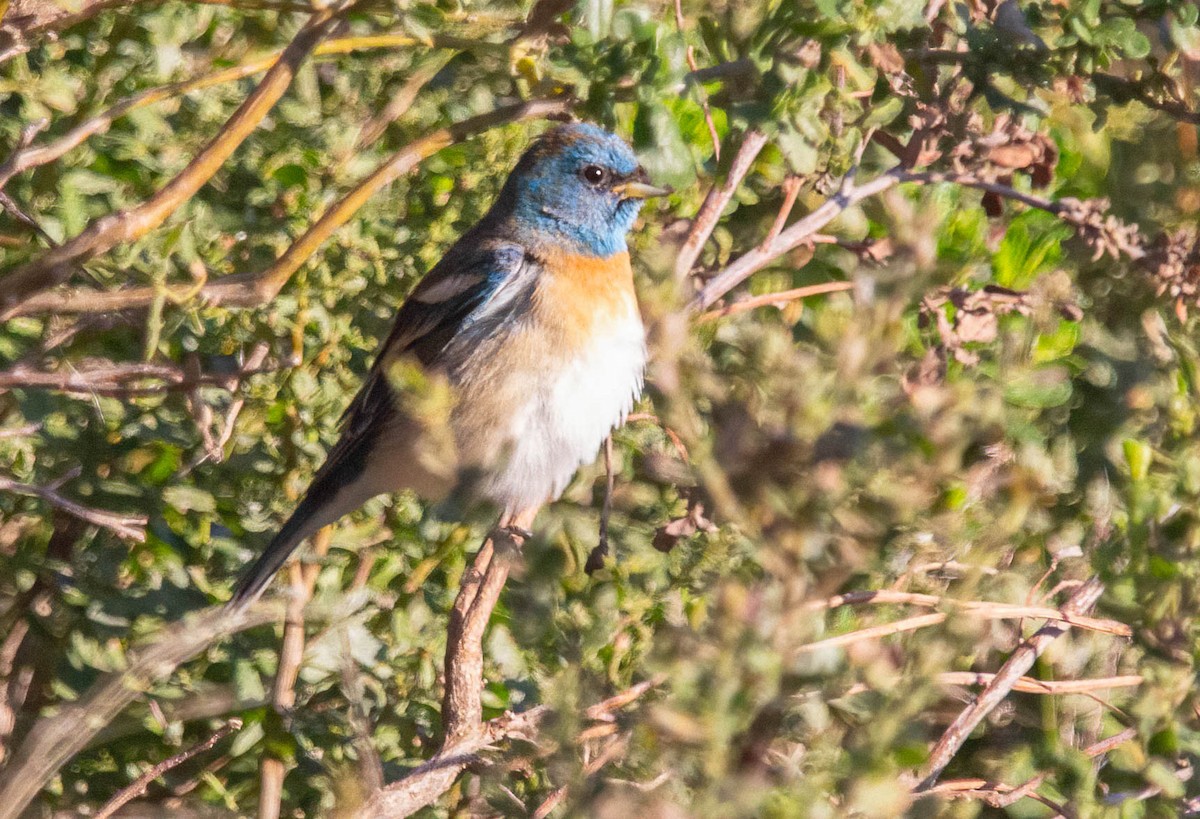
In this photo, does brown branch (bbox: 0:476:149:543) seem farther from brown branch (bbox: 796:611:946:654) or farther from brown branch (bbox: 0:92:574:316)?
brown branch (bbox: 796:611:946:654)

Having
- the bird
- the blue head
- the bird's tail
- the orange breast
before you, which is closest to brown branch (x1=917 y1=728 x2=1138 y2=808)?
the bird

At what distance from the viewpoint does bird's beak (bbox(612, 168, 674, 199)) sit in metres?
3.54

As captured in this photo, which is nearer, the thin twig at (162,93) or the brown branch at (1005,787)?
the thin twig at (162,93)

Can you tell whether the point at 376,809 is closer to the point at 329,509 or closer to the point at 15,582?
the point at 329,509

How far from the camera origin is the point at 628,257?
3.78m

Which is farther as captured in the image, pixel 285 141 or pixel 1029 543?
pixel 285 141

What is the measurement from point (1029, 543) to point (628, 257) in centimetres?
144

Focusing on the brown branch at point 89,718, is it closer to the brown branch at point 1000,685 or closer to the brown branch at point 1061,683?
the brown branch at point 1000,685

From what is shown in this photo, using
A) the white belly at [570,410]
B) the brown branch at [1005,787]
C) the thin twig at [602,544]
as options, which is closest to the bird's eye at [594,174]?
the white belly at [570,410]

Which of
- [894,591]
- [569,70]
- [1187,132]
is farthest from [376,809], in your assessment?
[1187,132]

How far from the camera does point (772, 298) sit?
2863 millimetres

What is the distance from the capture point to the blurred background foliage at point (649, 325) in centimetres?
233

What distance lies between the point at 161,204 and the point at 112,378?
40 centimetres

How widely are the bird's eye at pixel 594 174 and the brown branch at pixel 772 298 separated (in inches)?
32.8
